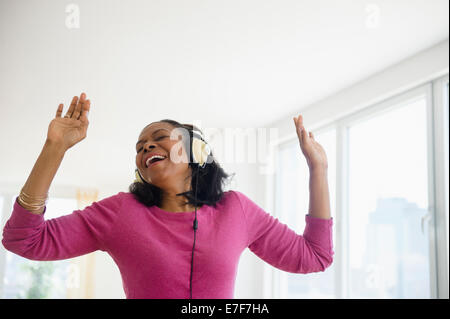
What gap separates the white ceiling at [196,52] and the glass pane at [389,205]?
0.47 m

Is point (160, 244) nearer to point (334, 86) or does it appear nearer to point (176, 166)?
point (176, 166)

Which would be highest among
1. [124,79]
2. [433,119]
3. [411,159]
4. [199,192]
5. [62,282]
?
[124,79]

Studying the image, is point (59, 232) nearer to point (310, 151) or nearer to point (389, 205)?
point (310, 151)

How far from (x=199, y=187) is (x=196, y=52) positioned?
7.33 ft

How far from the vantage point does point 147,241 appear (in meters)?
0.84

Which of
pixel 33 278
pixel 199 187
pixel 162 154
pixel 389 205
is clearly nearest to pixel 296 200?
pixel 389 205

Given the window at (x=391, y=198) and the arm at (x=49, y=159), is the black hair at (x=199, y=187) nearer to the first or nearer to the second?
the arm at (x=49, y=159)

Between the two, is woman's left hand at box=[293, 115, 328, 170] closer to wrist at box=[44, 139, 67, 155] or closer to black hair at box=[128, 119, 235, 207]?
black hair at box=[128, 119, 235, 207]

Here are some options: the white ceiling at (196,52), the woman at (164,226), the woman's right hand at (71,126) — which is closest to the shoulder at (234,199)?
the woman at (164,226)

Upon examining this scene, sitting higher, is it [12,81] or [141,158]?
[12,81]

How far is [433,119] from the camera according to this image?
3.05 m

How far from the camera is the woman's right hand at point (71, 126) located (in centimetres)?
80
